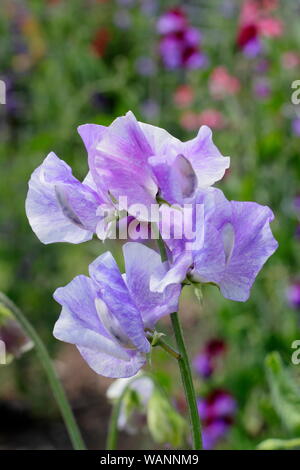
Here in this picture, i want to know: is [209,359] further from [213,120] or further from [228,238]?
[228,238]

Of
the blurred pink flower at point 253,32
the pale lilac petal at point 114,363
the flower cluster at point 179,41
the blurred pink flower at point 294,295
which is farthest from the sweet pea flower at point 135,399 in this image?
the flower cluster at point 179,41

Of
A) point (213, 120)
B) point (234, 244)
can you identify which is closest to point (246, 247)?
point (234, 244)

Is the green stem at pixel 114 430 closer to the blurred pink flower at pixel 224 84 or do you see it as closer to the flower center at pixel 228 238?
the flower center at pixel 228 238

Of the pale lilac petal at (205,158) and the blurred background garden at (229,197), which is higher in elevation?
the pale lilac petal at (205,158)

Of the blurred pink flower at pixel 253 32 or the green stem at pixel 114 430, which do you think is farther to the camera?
the blurred pink flower at pixel 253 32

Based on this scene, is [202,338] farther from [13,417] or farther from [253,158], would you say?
[253,158]

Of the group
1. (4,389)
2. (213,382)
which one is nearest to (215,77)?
(213,382)

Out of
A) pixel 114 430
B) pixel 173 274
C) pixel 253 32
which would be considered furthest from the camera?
pixel 253 32
